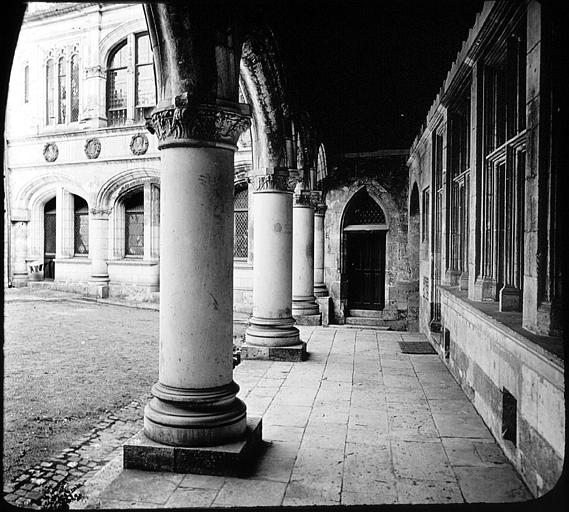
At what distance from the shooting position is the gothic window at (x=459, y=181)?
646 cm

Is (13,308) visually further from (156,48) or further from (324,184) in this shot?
(156,48)

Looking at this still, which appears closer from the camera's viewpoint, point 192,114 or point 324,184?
point 192,114

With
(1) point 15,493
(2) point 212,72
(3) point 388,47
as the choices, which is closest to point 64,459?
(1) point 15,493

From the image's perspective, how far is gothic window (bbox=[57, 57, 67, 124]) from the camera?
57.6 feet

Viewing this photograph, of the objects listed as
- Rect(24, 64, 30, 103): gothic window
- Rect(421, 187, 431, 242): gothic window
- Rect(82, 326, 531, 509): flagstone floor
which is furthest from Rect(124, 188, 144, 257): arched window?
Rect(82, 326, 531, 509): flagstone floor

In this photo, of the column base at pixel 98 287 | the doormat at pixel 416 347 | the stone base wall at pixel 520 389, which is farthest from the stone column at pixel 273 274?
the column base at pixel 98 287

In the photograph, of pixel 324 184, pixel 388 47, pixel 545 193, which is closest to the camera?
pixel 545 193

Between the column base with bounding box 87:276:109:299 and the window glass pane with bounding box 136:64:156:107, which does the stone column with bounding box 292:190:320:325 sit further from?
the window glass pane with bounding box 136:64:156:107

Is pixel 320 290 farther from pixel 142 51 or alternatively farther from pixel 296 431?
pixel 142 51

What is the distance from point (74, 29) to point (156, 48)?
1585cm

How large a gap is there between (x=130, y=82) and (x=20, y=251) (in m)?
6.74

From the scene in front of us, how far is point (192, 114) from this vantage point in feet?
11.2

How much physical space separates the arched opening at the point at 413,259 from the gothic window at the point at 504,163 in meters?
6.66

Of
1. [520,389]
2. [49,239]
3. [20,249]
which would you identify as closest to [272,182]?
[520,389]
